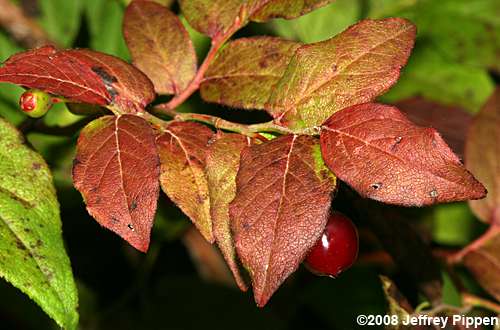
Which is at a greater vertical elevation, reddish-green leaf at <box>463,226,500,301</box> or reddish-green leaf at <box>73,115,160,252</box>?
reddish-green leaf at <box>73,115,160,252</box>

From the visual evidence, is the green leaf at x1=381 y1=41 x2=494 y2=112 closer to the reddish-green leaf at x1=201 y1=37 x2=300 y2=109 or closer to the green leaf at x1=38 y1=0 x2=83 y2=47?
the green leaf at x1=38 y1=0 x2=83 y2=47

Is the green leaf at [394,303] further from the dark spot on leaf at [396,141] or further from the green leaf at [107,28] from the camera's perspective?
the green leaf at [107,28]

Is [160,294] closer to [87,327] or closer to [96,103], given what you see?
[87,327]

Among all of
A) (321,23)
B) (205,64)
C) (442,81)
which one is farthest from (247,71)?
(442,81)

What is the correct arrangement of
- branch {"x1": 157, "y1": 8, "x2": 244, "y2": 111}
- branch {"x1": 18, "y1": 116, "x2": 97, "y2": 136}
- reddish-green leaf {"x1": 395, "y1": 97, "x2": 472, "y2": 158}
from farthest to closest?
reddish-green leaf {"x1": 395, "y1": 97, "x2": 472, "y2": 158} < branch {"x1": 18, "y1": 116, "x2": 97, "y2": 136} < branch {"x1": 157, "y1": 8, "x2": 244, "y2": 111}

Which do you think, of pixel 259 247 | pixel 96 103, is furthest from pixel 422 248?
pixel 96 103

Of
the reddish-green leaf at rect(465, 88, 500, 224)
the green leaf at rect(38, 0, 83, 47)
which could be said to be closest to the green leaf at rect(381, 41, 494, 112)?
the reddish-green leaf at rect(465, 88, 500, 224)

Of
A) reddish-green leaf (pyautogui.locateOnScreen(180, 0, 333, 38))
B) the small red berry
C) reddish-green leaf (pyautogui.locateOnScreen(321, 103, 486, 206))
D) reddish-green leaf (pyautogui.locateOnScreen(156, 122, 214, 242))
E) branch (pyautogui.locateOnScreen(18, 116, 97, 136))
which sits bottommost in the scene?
branch (pyautogui.locateOnScreen(18, 116, 97, 136))
